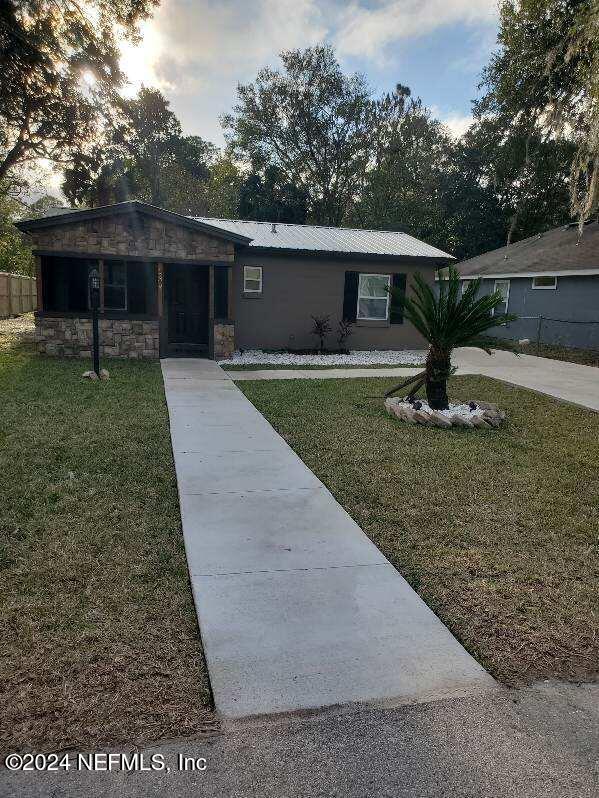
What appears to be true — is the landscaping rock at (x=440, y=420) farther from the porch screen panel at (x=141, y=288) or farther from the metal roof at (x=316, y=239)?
the porch screen panel at (x=141, y=288)

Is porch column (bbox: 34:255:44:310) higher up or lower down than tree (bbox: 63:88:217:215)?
lower down

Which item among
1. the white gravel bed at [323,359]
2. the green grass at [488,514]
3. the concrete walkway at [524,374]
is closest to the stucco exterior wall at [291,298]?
the white gravel bed at [323,359]

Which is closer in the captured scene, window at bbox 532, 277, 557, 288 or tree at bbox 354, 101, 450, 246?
window at bbox 532, 277, 557, 288

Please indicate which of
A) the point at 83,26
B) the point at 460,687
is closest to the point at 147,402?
the point at 460,687

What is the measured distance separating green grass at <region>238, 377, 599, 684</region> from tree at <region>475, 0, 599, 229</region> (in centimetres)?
433

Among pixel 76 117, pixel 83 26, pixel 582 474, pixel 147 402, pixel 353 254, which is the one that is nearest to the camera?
pixel 582 474

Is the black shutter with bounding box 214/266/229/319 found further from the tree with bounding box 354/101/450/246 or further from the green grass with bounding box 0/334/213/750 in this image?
the tree with bounding box 354/101/450/246

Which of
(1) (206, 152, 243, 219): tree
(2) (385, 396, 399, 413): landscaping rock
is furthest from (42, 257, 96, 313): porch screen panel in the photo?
(1) (206, 152, 243, 219): tree

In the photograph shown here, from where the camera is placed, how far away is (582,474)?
5.66 metres

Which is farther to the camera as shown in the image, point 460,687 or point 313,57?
point 313,57

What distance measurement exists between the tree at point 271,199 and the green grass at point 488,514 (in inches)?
966

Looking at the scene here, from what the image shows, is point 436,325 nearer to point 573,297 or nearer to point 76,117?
point 573,297

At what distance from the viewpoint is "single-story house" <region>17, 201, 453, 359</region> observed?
12.5 meters

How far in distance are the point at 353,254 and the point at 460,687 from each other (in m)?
13.7
